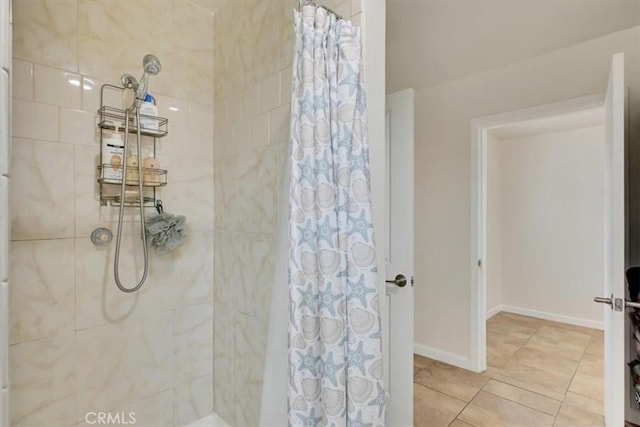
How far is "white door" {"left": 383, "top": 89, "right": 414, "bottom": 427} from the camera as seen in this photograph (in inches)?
61.2

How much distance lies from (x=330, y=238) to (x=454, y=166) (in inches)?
86.3

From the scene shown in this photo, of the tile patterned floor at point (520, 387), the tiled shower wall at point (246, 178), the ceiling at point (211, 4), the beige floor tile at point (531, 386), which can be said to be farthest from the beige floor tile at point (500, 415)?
the ceiling at point (211, 4)

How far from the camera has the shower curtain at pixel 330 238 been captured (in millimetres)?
986

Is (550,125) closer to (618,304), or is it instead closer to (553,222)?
(553,222)

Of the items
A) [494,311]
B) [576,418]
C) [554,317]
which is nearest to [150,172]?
[576,418]

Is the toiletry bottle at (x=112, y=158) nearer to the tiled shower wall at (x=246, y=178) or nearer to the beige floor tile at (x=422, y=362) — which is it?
the tiled shower wall at (x=246, y=178)

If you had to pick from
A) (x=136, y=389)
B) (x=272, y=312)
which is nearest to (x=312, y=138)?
(x=272, y=312)

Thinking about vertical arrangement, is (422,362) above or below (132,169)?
below

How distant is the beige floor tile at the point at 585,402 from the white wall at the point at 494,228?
1.97 meters

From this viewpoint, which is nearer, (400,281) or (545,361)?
(400,281)

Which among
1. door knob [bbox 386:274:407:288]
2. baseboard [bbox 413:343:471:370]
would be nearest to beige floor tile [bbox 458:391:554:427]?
baseboard [bbox 413:343:471:370]

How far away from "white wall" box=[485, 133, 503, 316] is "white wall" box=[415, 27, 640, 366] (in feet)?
5.65

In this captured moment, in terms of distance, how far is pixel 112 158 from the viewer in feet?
4.79
